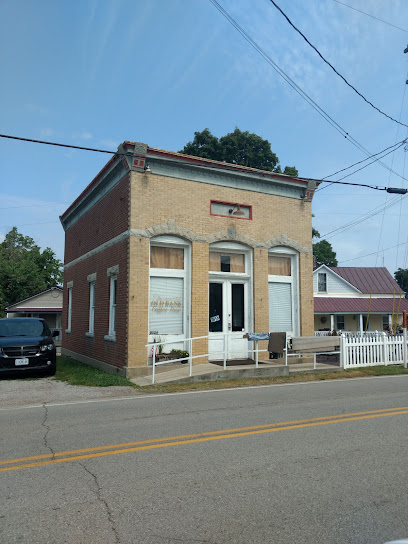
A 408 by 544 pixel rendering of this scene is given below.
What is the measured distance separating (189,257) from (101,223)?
12.7ft

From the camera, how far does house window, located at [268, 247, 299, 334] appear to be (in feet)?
50.8

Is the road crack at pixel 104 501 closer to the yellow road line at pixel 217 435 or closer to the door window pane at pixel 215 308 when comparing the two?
the yellow road line at pixel 217 435

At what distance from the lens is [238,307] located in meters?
14.8

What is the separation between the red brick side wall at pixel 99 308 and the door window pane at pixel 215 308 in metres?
2.89

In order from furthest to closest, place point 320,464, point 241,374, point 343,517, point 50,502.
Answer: point 241,374 < point 320,464 < point 50,502 < point 343,517

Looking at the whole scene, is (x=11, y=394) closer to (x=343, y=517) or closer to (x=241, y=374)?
(x=241, y=374)

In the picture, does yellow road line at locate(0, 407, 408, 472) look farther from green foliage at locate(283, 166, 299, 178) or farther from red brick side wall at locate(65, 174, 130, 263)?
green foliage at locate(283, 166, 299, 178)

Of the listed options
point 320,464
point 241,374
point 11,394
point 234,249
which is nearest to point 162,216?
point 234,249

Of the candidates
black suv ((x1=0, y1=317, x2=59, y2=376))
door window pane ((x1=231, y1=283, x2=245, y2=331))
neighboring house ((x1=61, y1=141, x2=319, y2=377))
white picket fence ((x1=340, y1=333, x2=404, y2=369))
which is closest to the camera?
black suv ((x1=0, y1=317, x2=59, y2=376))

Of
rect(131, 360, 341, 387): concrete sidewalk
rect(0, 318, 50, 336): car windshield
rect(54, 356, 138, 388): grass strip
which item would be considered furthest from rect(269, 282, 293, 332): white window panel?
rect(0, 318, 50, 336): car windshield

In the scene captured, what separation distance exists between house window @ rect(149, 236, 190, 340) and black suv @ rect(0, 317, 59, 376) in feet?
9.99

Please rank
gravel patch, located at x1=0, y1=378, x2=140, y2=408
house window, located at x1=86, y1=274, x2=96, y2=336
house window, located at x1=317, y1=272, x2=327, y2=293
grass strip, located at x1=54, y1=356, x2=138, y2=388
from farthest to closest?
house window, located at x1=317, y1=272, x2=327, y2=293, house window, located at x1=86, y1=274, x2=96, y2=336, grass strip, located at x1=54, y1=356, x2=138, y2=388, gravel patch, located at x1=0, y1=378, x2=140, y2=408

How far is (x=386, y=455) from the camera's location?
524cm

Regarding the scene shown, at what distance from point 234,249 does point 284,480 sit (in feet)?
35.3
